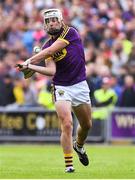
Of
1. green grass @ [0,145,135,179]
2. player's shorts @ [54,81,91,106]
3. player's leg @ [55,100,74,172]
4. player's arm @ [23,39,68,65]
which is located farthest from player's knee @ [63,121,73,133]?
player's arm @ [23,39,68,65]

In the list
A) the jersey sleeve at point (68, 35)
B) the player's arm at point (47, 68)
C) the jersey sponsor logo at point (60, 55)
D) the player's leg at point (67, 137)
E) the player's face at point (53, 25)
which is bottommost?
the player's leg at point (67, 137)

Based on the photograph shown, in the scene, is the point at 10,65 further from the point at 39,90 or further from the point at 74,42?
the point at 74,42

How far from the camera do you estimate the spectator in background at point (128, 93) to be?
892 inches

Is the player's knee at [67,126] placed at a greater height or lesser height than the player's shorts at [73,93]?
lesser

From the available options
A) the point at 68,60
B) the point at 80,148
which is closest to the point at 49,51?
the point at 68,60

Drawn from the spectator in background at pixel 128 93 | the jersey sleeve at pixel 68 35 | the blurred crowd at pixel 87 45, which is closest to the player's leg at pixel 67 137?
the jersey sleeve at pixel 68 35

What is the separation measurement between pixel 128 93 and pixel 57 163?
317 inches

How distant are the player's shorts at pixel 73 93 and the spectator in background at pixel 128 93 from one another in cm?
972

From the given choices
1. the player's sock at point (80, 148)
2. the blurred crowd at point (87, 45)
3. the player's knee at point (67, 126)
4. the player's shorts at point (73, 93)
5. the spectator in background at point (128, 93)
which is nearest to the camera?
the player's knee at point (67, 126)

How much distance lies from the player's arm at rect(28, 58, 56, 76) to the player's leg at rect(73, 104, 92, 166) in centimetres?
75

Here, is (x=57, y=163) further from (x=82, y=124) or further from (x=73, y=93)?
(x=73, y=93)

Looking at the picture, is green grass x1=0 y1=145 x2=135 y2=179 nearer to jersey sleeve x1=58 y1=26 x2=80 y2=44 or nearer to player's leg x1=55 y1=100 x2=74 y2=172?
player's leg x1=55 y1=100 x2=74 y2=172

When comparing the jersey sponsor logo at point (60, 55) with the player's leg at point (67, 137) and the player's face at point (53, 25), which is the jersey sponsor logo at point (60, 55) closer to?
the player's face at point (53, 25)

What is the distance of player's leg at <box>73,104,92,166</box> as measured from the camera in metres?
13.0
